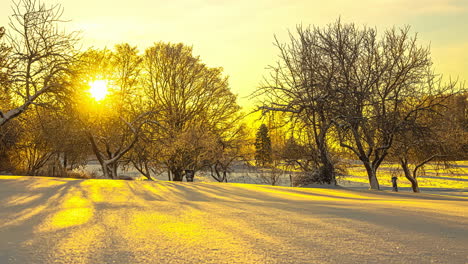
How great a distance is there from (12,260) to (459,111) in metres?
22.8

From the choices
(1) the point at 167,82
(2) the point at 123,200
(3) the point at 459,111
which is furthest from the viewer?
(1) the point at 167,82

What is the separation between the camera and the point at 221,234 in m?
3.78

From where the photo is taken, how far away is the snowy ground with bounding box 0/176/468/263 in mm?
2990

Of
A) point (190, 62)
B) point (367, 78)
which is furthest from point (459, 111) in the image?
point (190, 62)

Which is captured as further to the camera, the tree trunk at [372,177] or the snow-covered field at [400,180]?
the snow-covered field at [400,180]

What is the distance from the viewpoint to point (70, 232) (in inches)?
150

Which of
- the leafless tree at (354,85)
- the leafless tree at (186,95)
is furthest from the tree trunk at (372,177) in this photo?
the leafless tree at (186,95)

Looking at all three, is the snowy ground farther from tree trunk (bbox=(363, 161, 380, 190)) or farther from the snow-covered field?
the snow-covered field

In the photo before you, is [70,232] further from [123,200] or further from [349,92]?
[349,92]

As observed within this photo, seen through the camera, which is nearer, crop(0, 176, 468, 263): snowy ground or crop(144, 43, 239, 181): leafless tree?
crop(0, 176, 468, 263): snowy ground

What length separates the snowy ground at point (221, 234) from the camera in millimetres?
2990

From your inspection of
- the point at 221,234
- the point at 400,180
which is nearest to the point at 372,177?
→ the point at 221,234

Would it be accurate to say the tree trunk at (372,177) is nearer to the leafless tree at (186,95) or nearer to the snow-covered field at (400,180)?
the snow-covered field at (400,180)

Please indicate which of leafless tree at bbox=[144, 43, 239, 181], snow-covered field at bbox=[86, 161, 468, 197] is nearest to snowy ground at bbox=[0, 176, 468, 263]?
snow-covered field at bbox=[86, 161, 468, 197]
